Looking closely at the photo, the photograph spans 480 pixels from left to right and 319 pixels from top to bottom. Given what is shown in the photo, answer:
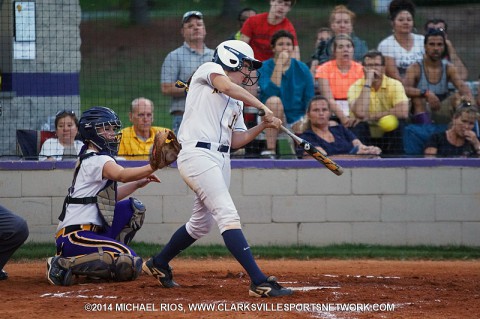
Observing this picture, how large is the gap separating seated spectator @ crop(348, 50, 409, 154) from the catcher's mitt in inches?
159

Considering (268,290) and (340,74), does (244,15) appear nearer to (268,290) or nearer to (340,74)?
(340,74)

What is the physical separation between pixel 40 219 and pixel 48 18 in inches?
87.2

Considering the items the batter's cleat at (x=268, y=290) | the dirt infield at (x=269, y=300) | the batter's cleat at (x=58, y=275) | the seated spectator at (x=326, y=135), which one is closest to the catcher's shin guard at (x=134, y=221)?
the dirt infield at (x=269, y=300)

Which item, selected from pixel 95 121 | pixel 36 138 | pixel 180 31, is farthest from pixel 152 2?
pixel 95 121

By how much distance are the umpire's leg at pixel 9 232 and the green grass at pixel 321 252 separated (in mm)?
1660

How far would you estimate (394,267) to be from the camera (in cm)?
806

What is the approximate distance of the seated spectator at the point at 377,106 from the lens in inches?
381

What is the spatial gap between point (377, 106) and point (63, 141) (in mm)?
3484

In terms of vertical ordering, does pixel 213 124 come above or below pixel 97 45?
below

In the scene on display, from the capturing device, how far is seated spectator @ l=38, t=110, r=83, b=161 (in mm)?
8969

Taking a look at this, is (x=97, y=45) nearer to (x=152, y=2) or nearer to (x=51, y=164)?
(x=152, y=2)

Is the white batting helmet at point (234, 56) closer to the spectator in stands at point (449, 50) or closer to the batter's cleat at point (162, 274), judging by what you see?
the batter's cleat at point (162, 274)

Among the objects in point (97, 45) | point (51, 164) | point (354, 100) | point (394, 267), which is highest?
point (97, 45)

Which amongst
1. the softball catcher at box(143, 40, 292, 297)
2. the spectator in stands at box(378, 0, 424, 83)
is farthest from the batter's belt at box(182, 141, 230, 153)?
the spectator in stands at box(378, 0, 424, 83)
